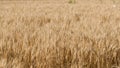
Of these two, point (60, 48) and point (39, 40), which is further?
point (39, 40)

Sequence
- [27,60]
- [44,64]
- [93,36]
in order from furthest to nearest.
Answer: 1. [93,36]
2. [27,60]
3. [44,64]

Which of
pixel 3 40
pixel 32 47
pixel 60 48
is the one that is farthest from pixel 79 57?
pixel 3 40

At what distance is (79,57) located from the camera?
7.27ft

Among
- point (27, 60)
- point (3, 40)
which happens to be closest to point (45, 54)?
point (27, 60)

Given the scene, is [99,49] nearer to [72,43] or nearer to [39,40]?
[72,43]

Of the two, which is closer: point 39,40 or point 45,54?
point 45,54

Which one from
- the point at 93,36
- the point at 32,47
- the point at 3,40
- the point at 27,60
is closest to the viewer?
the point at 27,60

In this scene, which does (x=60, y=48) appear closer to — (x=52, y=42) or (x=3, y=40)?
(x=52, y=42)

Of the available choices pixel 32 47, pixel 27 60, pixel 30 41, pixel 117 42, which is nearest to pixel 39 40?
pixel 30 41

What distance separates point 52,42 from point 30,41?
0.25 m

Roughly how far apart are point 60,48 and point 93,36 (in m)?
0.48

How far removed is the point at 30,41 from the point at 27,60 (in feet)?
1.28

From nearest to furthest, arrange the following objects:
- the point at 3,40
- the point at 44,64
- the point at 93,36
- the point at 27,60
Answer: the point at 44,64 < the point at 27,60 < the point at 3,40 < the point at 93,36

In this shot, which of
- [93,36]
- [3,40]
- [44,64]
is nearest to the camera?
[44,64]
